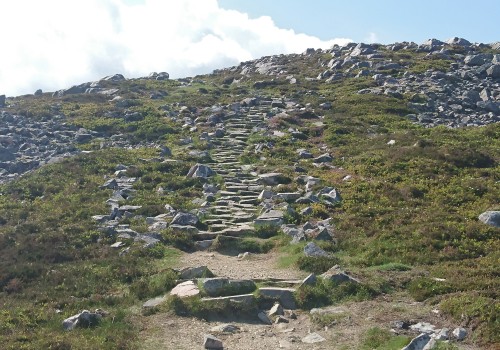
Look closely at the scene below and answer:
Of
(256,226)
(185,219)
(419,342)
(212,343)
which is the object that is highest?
(185,219)

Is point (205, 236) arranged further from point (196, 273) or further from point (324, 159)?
point (324, 159)

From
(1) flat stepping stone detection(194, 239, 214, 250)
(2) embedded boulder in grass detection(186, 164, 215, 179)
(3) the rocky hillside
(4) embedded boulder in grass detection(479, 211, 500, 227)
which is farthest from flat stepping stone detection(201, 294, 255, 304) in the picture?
(2) embedded boulder in grass detection(186, 164, 215, 179)

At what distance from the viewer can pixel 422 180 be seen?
25531mm

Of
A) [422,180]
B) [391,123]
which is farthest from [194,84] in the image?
[422,180]

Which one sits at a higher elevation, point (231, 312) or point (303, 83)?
point (303, 83)

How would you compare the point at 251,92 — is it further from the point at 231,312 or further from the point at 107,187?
the point at 231,312

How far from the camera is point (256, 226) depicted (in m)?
21.3

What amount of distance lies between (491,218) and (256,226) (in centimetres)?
792

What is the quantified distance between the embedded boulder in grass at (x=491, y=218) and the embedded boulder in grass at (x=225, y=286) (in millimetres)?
8803

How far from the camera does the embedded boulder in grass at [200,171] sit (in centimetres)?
2906

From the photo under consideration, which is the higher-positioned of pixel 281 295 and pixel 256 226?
pixel 256 226

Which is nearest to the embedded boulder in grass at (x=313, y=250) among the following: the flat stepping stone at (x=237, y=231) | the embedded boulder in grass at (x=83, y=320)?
the flat stepping stone at (x=237, y=231)

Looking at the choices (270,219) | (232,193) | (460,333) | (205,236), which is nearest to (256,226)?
(270,219)

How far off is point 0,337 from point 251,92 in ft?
154
